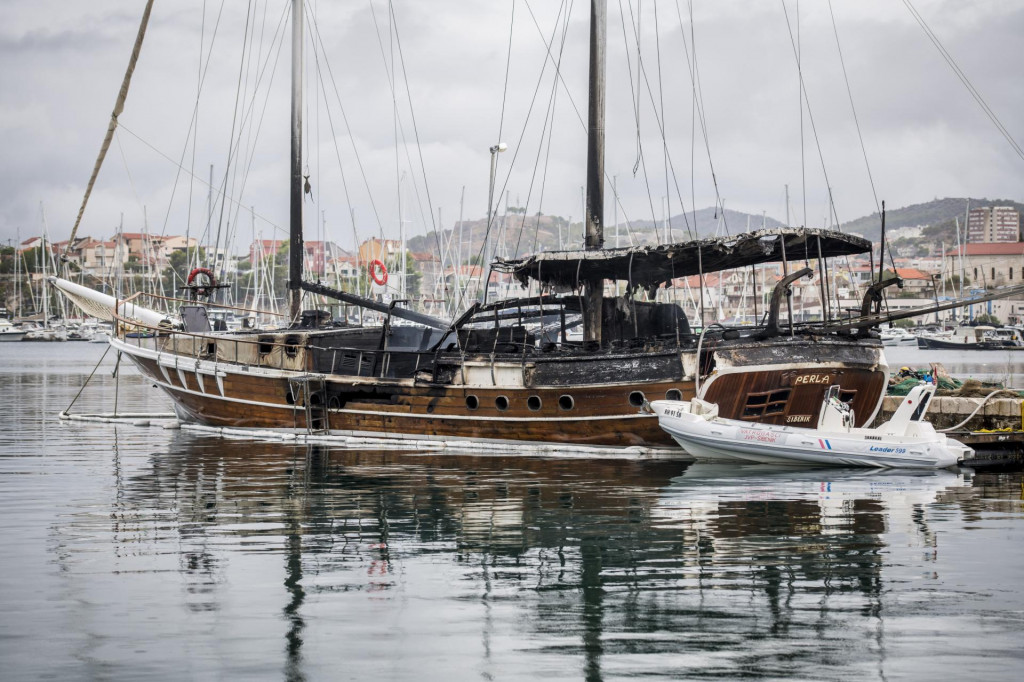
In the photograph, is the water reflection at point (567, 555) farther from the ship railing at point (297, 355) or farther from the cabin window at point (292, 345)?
the cabin window at point (292, 345)

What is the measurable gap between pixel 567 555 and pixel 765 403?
9263 mm

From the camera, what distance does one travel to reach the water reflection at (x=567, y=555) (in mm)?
9875

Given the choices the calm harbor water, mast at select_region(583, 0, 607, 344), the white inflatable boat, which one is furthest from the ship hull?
mast at select_region(583, 0, 607, 344)

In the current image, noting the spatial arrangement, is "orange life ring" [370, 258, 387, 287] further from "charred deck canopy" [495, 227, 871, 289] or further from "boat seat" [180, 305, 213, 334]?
"charred deck canopy" [495, 227, 871, 289]

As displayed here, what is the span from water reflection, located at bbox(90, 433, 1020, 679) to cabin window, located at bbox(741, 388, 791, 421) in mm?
1083

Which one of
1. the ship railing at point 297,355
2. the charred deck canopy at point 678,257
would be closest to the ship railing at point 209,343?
the ship railing at point 297,355

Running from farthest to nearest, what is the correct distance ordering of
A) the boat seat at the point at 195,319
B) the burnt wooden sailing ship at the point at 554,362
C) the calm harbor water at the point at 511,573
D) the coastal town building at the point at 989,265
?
1. the coastal town building at the point at 989,265
2. the boat seat at the point at 195,319
3. the burnt wooden sailing ship at the point at 554,362
4. the calm harbor water at the point at 511,573

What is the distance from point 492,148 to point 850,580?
26.7m

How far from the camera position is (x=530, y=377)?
2342cm

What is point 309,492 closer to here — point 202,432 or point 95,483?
point 95,483

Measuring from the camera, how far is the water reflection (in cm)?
988

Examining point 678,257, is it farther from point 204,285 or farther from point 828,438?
point 204,285

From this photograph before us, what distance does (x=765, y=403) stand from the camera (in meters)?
21.6

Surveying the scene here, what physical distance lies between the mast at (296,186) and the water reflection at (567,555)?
873 cm
